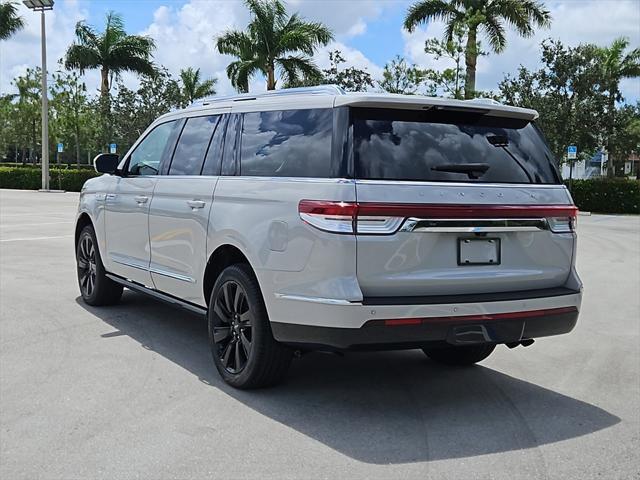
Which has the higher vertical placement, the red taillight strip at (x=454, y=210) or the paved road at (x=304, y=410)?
the red taillight strip at (x=454, y=210)

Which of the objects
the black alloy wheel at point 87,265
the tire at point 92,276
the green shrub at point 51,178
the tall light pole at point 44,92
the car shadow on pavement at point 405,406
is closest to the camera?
the car shadow on pavement at point 405,406

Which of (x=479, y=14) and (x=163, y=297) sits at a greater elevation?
(x=479, y=14)

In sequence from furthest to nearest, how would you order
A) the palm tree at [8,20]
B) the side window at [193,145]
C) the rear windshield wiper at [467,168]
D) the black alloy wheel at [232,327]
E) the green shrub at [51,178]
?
the palm tree at [8,20], the green shrub at [51,178], the side window at [193,145], the black alloy wheel at [232,327], the rear windshield wiper at [467,168]

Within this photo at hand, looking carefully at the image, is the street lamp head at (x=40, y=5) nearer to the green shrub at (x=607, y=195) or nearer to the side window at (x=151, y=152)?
the green shrub at (x=607, y=195)

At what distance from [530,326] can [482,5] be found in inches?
1177

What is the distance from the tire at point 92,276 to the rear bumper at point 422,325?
3431mm

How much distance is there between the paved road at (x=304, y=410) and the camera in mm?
3721

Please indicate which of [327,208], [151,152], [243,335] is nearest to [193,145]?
[151,152]

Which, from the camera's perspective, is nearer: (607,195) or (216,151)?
(216,151)

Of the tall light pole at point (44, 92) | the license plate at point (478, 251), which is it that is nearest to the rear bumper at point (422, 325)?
the license plate at point (478, 251)

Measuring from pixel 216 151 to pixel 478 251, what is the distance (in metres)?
2.12

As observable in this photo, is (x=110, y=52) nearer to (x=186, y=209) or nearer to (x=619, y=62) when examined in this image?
(x=619, y=62)

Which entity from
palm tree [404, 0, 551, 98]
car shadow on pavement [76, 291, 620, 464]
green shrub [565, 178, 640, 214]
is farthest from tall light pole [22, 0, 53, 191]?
car shadow on pavement [76, 291, 620, 464]

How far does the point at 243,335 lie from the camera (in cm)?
480
